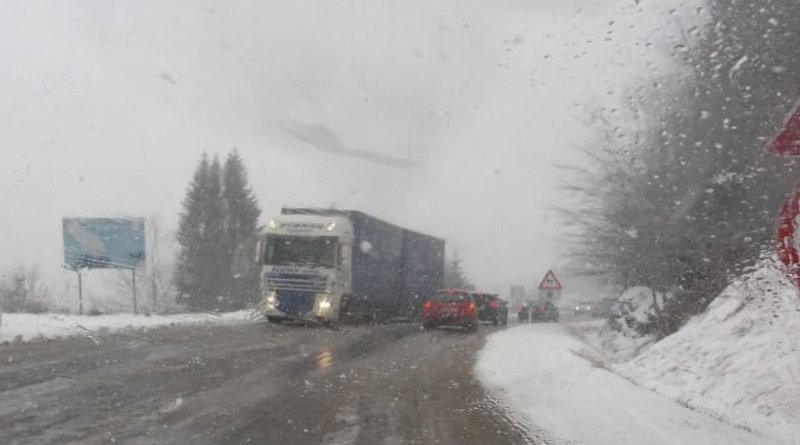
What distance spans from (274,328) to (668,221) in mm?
10071

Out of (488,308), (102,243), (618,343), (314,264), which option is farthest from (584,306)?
(102,243)

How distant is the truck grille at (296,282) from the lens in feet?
71.9

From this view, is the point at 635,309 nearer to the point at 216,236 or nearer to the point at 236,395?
the point at 236,395

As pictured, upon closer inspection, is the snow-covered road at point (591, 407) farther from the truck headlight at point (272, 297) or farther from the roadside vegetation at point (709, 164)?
the truck headlight at point (272, 297)

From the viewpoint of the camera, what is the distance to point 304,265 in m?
22.2

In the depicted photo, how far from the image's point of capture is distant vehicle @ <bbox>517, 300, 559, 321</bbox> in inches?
1650

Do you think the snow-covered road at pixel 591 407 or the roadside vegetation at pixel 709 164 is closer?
the snow-covered road at pixel 591 407

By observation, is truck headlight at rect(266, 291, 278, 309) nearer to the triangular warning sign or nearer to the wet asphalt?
the wet asphalt

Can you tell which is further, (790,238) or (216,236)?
(216,236)

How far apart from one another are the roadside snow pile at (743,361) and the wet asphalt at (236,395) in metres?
2.46

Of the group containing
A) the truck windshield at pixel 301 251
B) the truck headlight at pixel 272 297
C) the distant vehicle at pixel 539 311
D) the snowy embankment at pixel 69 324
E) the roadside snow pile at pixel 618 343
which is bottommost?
the distant vehicle at pixel 539 311

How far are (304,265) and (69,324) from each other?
6.38 meters

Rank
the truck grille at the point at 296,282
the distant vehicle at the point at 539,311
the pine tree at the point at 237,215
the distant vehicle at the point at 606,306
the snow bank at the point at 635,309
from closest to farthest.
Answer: the snow bank at the point at 635,309 → the truck grille at the point at 296,282 → the distant vehicle at the point at 606,306 → the pine tree at the point at 237,215 → the distant vehicle at the point at 539,311

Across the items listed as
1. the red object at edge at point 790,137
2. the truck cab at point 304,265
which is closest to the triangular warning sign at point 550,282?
the truck cab at point 304,265
